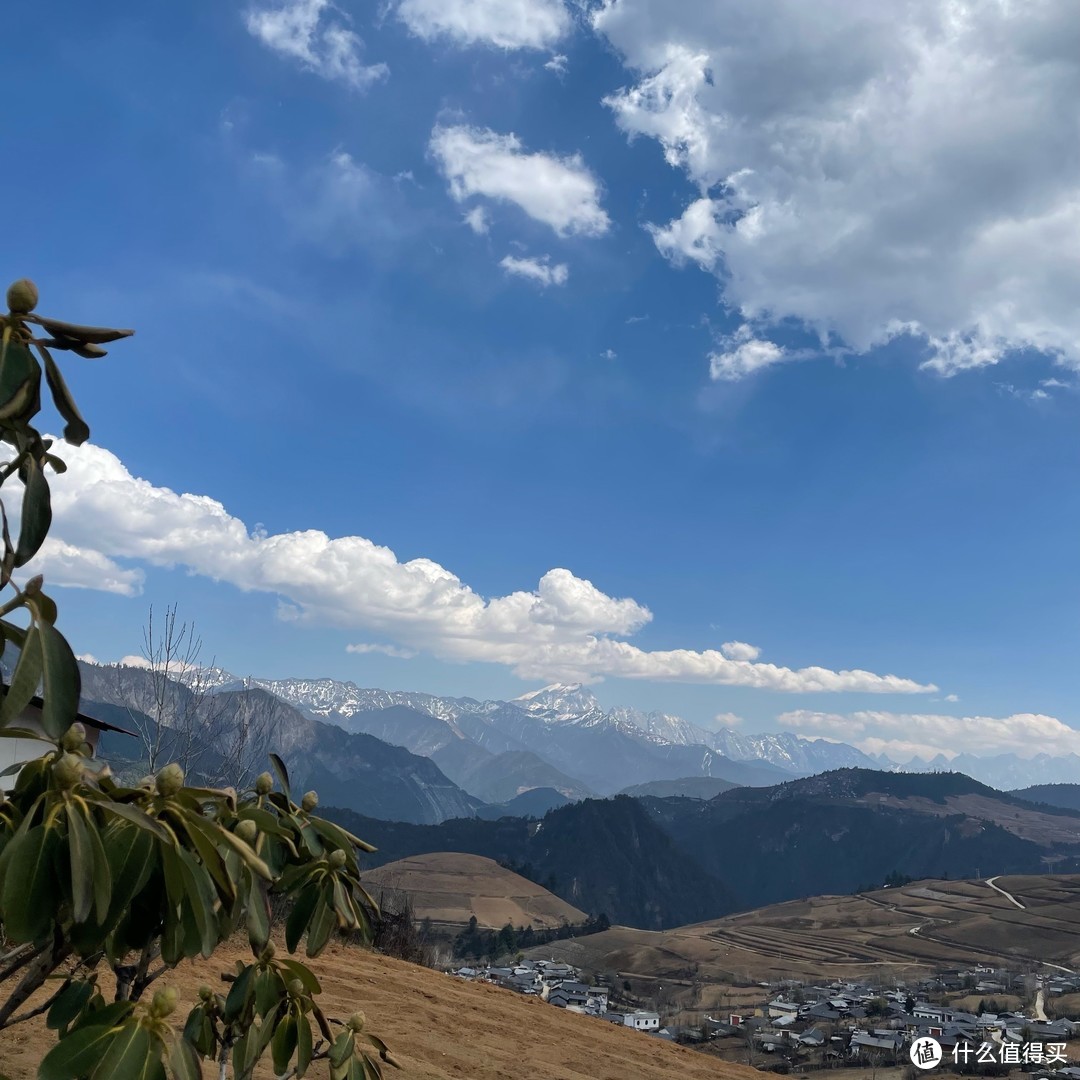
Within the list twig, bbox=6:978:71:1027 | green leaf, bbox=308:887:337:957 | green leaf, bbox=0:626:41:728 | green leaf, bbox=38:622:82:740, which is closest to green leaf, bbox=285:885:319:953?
green leaf, bbox=308:887:337:957

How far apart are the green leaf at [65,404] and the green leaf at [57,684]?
0.47m

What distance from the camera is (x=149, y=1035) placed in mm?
1948

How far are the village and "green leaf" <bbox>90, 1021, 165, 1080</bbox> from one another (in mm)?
19107

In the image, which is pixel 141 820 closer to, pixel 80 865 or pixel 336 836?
pixel 80 865

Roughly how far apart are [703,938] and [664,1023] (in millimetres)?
72779

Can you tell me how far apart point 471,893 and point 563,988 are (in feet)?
362

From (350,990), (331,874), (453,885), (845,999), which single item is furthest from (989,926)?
(331,874)

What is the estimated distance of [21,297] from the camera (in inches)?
76.2

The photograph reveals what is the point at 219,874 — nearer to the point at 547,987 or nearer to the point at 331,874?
the point at 331,874

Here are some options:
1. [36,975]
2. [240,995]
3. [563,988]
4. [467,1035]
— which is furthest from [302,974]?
[563,988]

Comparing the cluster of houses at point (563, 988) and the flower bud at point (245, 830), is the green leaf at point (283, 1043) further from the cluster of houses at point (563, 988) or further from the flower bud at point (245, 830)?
the cluster of houses at point (563, 988)

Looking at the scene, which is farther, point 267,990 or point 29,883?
point 267,990

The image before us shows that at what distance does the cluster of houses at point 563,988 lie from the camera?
47.6 metres

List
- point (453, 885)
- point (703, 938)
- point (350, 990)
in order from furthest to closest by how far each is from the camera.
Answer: point (453, 885) < point (703, 938) < point (350, 990)
